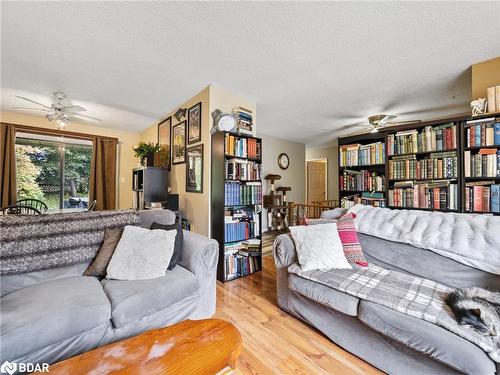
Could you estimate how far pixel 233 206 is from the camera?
2.80 m

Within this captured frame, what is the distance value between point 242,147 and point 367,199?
6.59ft

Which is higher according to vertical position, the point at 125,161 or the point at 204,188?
the point at 125,161

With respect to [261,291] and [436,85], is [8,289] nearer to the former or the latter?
[261,291]

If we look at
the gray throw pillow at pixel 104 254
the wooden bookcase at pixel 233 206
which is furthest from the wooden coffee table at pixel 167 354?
the wooden bookcase at pixel 233 206

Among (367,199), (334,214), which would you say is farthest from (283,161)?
(334,214)

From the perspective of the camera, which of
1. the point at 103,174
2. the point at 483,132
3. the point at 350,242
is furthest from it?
the point at 103,174

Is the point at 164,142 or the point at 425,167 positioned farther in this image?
the point at 164,142

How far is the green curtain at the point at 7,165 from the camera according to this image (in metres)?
3.71

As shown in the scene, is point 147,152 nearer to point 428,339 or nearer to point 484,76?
point 428,339

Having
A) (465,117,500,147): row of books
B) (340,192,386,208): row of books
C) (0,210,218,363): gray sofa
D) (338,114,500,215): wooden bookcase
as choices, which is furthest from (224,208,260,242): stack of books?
(465,117,500,147): row of books

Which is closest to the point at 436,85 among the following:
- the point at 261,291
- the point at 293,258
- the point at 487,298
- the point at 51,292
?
the point at 487,298

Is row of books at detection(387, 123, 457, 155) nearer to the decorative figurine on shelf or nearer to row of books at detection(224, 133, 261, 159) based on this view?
the decorative figurine on shelf

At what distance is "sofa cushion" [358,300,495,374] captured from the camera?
3.27 feet

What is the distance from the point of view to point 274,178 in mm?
5410
